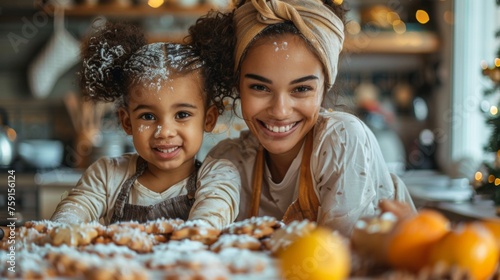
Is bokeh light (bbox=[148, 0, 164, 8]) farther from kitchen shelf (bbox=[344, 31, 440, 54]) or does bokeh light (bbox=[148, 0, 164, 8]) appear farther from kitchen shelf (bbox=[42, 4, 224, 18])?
kitchen shelf (bbox=[344, 31, 440, 54])

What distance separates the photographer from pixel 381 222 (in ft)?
2.50

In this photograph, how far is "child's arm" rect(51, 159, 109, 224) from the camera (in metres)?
1.23

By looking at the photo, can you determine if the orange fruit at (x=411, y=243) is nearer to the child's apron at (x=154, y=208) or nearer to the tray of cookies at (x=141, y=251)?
the tray of cookies at (x=141, y=251)

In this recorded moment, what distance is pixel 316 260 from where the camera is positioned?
2.14ft

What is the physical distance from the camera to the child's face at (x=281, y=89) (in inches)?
49.4

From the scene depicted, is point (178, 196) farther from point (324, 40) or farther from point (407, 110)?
point (407, 110)

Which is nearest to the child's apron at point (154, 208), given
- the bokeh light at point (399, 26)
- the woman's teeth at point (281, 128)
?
the woman's teeth at point (281, 128)

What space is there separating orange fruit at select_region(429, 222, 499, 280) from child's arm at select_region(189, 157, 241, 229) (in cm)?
53

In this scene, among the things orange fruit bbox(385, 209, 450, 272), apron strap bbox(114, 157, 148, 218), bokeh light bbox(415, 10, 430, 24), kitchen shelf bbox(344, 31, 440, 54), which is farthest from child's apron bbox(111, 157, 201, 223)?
bokeh light bbox(415, 10, 430, 24)

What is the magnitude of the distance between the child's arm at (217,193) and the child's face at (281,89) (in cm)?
11

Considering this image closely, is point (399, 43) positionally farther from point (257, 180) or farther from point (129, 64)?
point (129, 64)

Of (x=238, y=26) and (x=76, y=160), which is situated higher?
(x=238, y=26)

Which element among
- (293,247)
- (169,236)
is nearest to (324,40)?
(169,236)

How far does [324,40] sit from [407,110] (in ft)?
9.53
